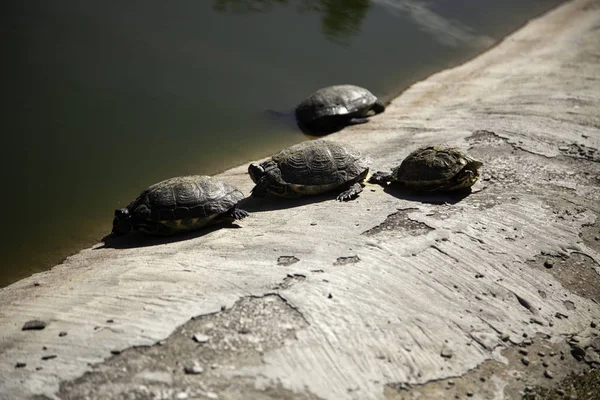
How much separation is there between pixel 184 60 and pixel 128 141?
349cm

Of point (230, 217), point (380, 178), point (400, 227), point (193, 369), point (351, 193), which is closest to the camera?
point (193, 369)

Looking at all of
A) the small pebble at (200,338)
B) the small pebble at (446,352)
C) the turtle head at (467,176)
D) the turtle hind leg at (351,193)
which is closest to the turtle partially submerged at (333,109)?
the turtle hind leg at (351,193)

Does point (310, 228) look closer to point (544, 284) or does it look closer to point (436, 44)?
point (544, 284)

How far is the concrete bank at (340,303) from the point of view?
12.7 ft

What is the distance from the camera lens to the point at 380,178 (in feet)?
24.1

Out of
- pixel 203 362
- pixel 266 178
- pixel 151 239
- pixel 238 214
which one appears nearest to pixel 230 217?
pixel 238 214

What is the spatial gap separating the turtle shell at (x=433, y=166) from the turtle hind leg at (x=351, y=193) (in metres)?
0.53

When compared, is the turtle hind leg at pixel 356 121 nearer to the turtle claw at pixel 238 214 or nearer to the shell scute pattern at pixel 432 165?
the shell scute pattern at pixel 432 165

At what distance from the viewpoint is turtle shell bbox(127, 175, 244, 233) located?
252 inches

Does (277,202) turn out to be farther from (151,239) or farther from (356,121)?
(356,121)

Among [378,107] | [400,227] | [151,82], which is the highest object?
[151,82]

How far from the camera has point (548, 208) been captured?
6.63 metres

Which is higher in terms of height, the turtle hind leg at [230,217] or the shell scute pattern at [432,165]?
the shell scute pattern at [432,165]

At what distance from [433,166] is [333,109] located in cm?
471
